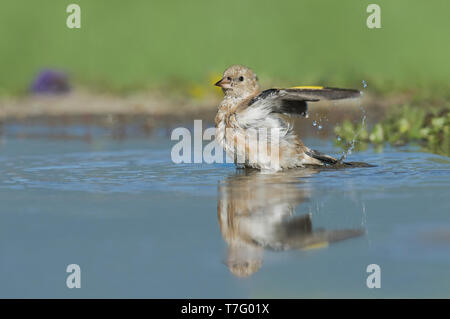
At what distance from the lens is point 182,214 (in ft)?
20.0

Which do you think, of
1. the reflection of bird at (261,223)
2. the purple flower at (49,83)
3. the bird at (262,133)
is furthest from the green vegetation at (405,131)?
the purple flower at (49,83)

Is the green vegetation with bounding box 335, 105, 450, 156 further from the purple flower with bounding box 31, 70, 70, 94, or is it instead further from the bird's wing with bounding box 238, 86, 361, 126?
the purple flower with bounding box 31, 70, 70, 94

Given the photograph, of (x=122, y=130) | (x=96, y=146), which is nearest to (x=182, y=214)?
(x=96, y=146)

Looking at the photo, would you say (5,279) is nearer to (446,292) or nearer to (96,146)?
(446,292)

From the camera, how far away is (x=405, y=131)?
39.0ft

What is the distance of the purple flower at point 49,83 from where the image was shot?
17.2 meters

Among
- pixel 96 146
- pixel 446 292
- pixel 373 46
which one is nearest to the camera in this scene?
pixel 446 292

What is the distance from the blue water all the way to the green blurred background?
919cm

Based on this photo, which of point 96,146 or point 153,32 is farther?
point 153,32

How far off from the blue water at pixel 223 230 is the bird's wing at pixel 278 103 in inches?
23.1

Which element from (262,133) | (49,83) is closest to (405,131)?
(262,133)

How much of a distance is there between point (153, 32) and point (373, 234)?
14.7 metres

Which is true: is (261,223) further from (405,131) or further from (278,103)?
(405,131)

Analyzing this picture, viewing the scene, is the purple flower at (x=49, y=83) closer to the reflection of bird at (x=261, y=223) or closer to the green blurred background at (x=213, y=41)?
the green blurred background at (x=213, y=41)
